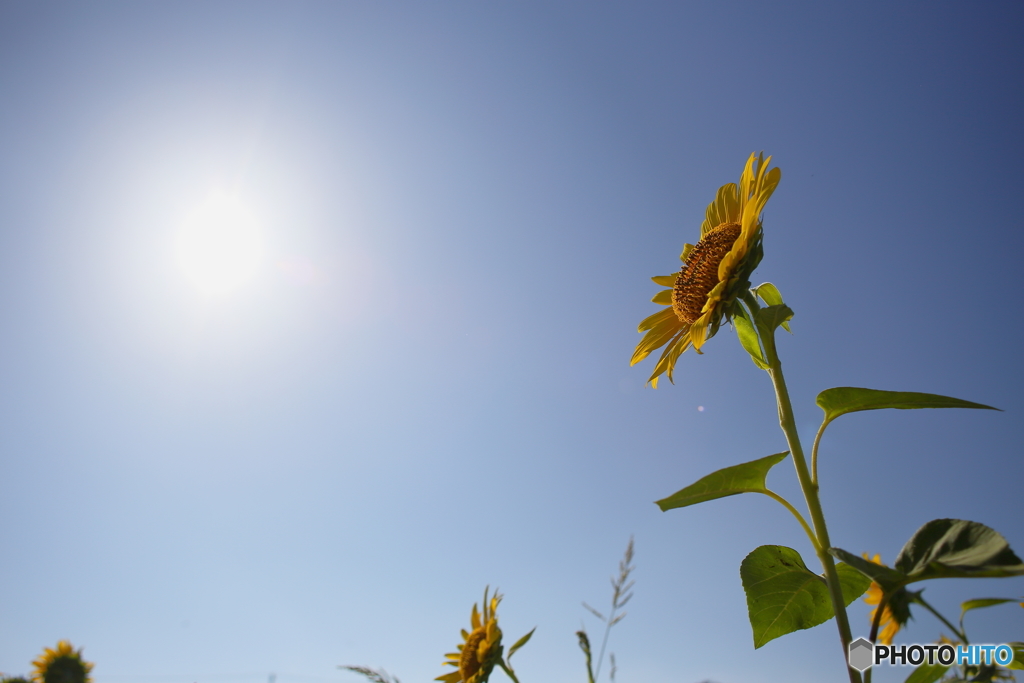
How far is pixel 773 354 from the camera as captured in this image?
1039 millimetres

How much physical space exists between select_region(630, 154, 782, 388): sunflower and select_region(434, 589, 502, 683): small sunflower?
2.11 m

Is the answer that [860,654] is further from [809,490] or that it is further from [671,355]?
[671,355]

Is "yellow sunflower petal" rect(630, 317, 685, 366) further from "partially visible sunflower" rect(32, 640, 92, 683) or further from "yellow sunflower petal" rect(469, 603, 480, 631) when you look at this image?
"partially visible sunflower" rect(32, 640, 92, 683)

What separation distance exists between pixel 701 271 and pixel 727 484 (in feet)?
2.25

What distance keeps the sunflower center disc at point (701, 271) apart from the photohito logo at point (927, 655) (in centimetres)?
87

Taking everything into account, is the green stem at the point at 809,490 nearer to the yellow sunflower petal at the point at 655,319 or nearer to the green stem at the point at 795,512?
the green stem at the point at 795,512

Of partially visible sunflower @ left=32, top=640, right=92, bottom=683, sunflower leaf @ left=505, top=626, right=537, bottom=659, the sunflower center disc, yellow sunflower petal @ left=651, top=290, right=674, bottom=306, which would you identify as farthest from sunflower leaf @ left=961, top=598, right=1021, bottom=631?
partially visible sunflower @ left=32, top=640, right=92, bottom=683

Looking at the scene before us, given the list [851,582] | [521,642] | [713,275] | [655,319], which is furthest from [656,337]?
[521,642]

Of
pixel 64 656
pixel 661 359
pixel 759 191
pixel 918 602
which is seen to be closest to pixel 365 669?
pixel 661 359

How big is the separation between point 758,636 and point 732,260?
81 centimetres

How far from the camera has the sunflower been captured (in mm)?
1328

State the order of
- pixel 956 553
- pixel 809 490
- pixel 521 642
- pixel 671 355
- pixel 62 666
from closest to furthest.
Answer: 1. pixel 956 553
2. pixel 809 490
3. pixel 671 355
4. pixel 521 642
5. pixel 62 666

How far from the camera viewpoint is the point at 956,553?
2.69 feet

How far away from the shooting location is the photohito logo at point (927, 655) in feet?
2.77
